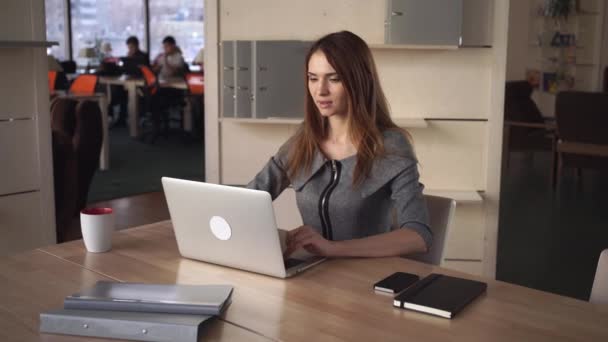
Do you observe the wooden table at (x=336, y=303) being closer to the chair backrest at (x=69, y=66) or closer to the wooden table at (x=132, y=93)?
the wooden table at (x=132, y=93)

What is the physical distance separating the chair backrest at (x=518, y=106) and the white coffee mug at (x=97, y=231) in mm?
6446

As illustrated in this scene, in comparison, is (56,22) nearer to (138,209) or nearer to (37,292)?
(138,209)

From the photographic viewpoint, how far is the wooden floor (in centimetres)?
535

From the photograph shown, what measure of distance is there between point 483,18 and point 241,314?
2457mm

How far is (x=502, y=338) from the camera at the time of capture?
1348mm

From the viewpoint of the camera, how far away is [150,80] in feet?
30.7

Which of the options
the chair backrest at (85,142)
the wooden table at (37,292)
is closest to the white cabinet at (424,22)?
the wooden table at (37,292)

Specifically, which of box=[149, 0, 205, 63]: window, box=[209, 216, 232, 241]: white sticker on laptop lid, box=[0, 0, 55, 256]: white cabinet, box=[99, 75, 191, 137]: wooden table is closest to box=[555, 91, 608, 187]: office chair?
box=[0, 0, 55, 256]: white cabinet

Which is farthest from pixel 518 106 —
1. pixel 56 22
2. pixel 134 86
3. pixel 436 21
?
pixel 56 22

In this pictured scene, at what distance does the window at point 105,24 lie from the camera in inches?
494

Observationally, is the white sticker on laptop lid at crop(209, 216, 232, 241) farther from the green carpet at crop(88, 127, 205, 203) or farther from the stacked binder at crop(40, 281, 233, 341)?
the green carpet at crop(88, 127, 205, 203)

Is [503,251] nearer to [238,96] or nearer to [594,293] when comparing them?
[238,96]

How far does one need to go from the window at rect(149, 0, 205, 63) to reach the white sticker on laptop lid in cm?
1197

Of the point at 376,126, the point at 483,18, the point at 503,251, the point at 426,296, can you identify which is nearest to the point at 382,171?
the point at 376,126
